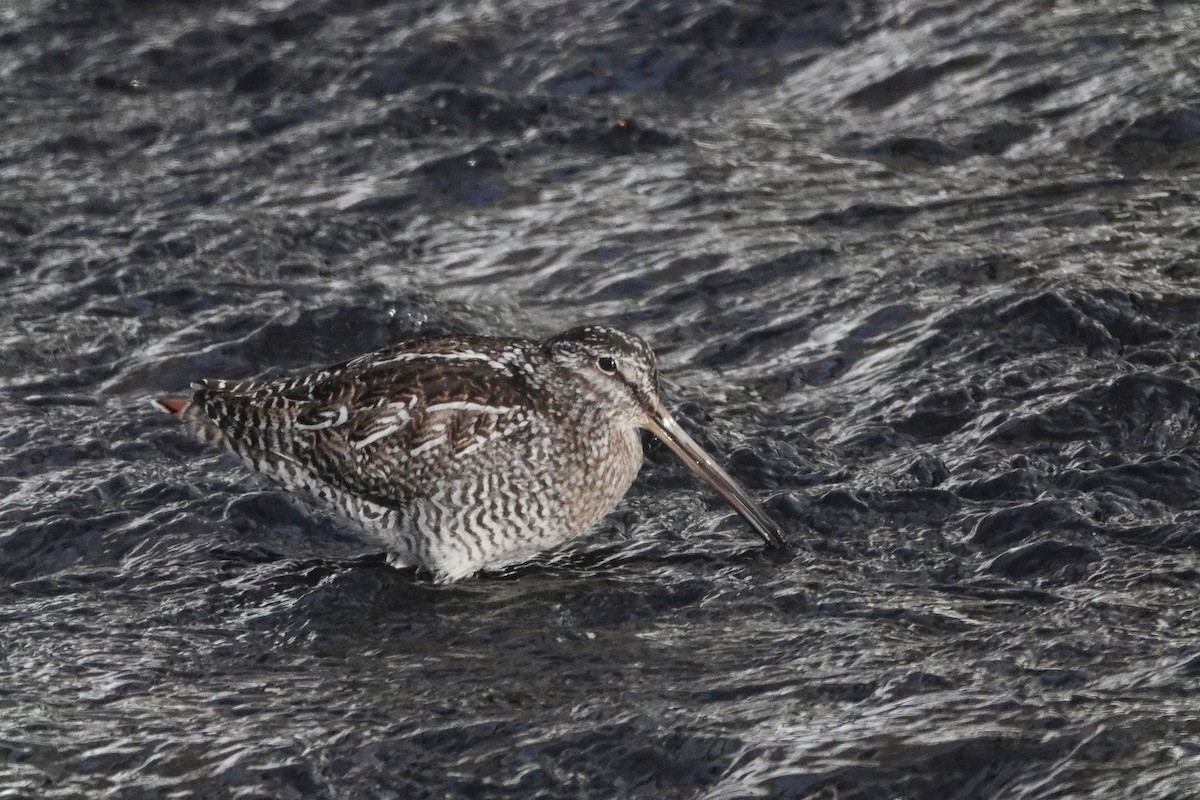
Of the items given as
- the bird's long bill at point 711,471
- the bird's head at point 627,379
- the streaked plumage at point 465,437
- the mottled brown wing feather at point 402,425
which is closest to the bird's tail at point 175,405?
the streaked plumage at point 465,437

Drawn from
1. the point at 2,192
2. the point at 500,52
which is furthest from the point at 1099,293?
the point at 2,192

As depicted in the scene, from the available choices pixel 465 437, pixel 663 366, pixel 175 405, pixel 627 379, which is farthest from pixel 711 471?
pixel 175 405

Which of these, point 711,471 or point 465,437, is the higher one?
point 465,437

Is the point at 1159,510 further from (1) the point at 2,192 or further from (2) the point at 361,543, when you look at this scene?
(1) the point at 2,192

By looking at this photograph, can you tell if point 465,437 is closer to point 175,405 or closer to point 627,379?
point 627,379

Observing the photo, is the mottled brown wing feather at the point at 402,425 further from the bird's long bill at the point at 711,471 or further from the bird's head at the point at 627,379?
the bird's long bill at the point at 711,471

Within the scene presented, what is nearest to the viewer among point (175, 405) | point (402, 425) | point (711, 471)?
point (402, 425)

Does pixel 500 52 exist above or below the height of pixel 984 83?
above
